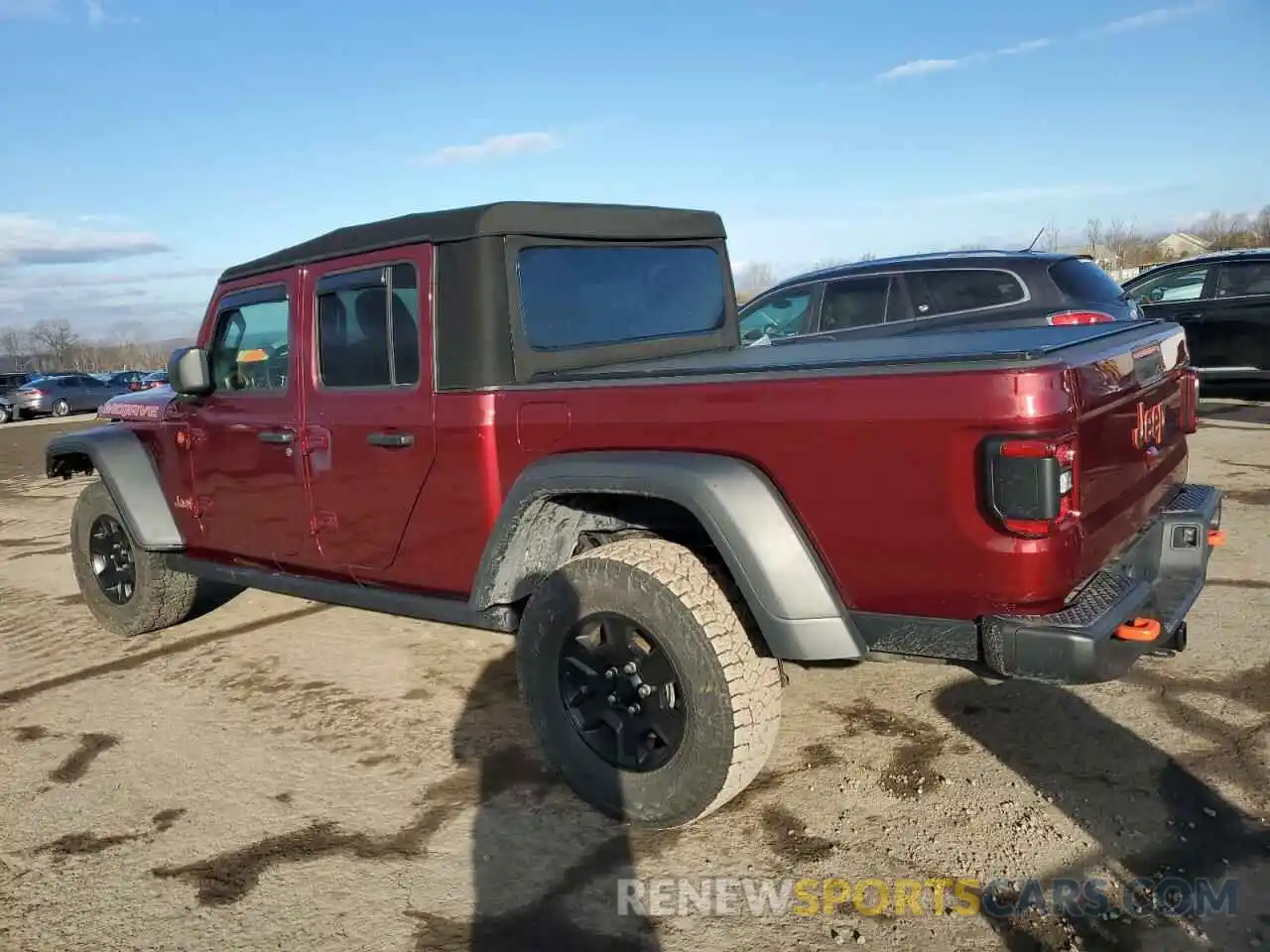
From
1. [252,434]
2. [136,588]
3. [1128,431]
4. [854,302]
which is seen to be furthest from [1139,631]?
[854,302]

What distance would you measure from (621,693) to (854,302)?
536 centimetres

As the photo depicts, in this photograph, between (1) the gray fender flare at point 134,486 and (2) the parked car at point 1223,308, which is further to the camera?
(2) the parked car at point 1223,308

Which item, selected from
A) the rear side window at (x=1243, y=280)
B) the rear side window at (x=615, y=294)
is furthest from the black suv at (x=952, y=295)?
the rear side window at (x=1243, y=280)

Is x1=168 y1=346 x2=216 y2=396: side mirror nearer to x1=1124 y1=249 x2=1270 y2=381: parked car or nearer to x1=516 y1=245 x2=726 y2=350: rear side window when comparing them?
x1=516 y1=245 x2=726 y2=350: rear side window

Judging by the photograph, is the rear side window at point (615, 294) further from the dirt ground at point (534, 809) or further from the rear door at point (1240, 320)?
the rear door at point (1240, 320)

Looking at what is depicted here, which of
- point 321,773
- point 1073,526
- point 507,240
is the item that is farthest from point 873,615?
point 321,773

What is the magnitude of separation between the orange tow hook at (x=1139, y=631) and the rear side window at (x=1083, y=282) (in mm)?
5060

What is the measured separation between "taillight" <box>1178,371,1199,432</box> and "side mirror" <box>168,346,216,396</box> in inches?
159

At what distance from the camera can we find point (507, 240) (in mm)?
3447

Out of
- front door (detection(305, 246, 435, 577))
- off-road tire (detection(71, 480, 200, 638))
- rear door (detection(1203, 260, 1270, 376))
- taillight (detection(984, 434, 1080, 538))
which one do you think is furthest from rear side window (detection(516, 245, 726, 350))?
rear door (detection(1203, 260, 1270, 376))

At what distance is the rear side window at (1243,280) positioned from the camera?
10.1 meters

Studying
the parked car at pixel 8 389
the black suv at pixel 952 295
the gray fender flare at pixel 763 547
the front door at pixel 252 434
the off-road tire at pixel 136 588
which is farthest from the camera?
the parked car at pixel 8 389

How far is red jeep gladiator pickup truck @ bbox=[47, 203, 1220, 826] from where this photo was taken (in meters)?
2.42

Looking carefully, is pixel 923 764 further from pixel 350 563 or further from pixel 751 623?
pixel 350 563
